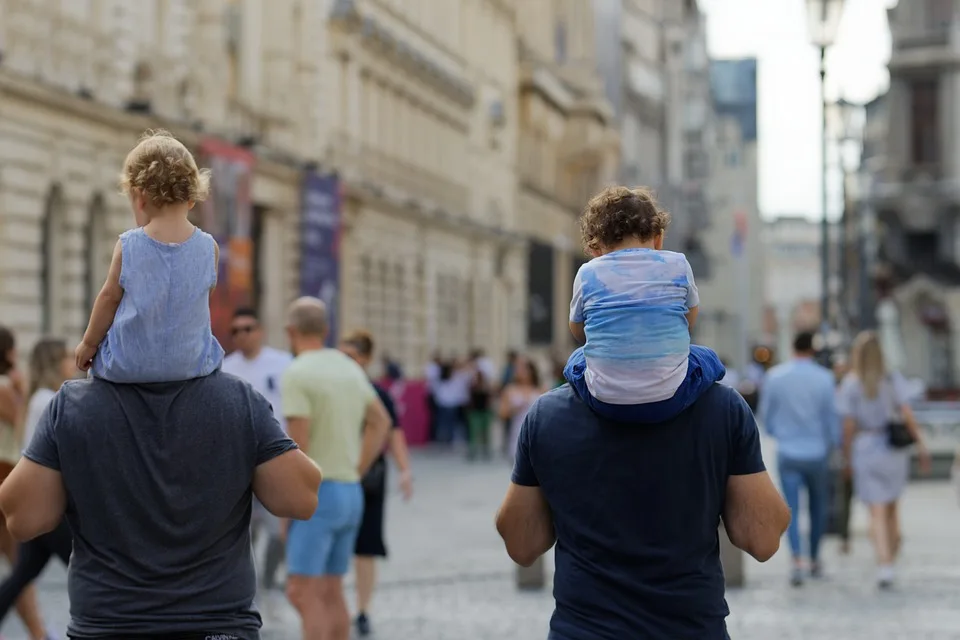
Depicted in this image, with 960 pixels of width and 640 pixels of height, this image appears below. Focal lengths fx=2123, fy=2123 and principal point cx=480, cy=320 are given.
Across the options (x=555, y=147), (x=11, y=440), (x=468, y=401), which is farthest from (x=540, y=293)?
(x=11, y=440)

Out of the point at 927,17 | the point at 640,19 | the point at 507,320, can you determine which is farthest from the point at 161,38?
the point at 640,19

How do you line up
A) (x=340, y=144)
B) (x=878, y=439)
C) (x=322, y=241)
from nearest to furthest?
(x=878, y=439), (x=322, y=241), (x=340, y=144)

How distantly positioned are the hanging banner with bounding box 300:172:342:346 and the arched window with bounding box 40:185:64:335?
401 inches

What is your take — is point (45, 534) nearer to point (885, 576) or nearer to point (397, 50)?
point (885, 576)

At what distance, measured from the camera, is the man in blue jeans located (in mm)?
14695

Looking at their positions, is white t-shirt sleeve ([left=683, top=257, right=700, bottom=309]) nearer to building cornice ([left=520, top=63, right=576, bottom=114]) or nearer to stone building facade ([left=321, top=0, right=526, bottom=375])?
stone building facade ([left=321, top=0, right=526, bottom=375])

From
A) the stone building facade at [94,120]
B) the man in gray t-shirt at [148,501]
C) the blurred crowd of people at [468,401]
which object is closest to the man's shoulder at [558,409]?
the man in gray t-shirt at [148,501]

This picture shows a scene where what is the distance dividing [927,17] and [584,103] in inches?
619

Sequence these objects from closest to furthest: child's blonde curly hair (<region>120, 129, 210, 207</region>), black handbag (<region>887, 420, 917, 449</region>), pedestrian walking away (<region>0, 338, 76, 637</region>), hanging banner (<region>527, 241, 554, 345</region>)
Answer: child's blonde curly hair (<region>120, 129, 210, 207</region>), pedestrian walking away (<region>0, 338, 76, 637</region>), black handbag (<region>887, 420, 917, 449</region>), hanging banner (<region>527, 241, 554, 345</region>)

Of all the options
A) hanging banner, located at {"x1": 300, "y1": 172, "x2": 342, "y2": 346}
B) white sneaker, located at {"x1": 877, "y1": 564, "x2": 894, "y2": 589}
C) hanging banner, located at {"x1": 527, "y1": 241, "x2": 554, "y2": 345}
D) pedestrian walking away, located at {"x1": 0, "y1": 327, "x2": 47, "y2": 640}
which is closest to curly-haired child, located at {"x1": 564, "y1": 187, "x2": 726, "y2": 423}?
pedestrian walking away, located at {"x1": 0, "y1": 327, "x2": 47, "y2": 640}

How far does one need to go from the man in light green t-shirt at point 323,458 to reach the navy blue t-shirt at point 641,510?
4.69 meters

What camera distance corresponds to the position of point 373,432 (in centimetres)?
1046

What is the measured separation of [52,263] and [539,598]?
41.3 feet

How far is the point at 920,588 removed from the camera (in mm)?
14641
